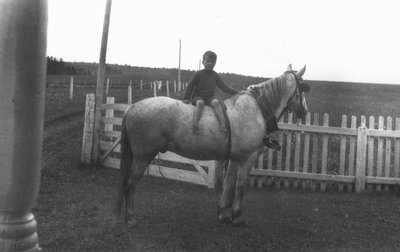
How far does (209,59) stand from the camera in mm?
6203

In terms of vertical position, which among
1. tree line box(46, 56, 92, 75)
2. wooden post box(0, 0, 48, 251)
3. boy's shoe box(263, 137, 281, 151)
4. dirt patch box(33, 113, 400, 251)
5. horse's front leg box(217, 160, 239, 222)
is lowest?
dirt patch box(33, 113, 400, 251)

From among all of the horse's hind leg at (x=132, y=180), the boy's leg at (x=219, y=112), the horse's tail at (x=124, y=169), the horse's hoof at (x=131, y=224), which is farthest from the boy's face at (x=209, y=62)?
the horse's hoof at (x=131, y=224)

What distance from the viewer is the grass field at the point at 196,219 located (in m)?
5.07

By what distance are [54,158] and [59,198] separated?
3.48 metres

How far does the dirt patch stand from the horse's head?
1746 mm

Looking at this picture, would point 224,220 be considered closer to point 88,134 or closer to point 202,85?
point 202,85

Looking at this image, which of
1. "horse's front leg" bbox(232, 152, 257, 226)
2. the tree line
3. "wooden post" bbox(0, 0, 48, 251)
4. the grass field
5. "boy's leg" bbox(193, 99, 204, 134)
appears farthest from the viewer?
the tree line

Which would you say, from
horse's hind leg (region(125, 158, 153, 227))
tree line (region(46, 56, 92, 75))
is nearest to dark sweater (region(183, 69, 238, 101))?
horse's hind leg (region(125, 158, 153, 227))

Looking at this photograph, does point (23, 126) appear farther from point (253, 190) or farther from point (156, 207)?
point (253, 190)

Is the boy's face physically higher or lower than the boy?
higher

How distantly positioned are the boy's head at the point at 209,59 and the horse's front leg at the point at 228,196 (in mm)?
1490

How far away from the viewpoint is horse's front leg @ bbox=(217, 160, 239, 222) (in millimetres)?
6191

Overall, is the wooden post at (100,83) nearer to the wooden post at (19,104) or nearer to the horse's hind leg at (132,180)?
the horse's hind leg at (132,180)

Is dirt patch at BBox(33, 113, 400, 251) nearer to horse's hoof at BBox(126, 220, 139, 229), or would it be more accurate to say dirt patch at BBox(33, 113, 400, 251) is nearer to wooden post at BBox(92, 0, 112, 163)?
horse's hoof at BBox(126, 220, 139, 229)
